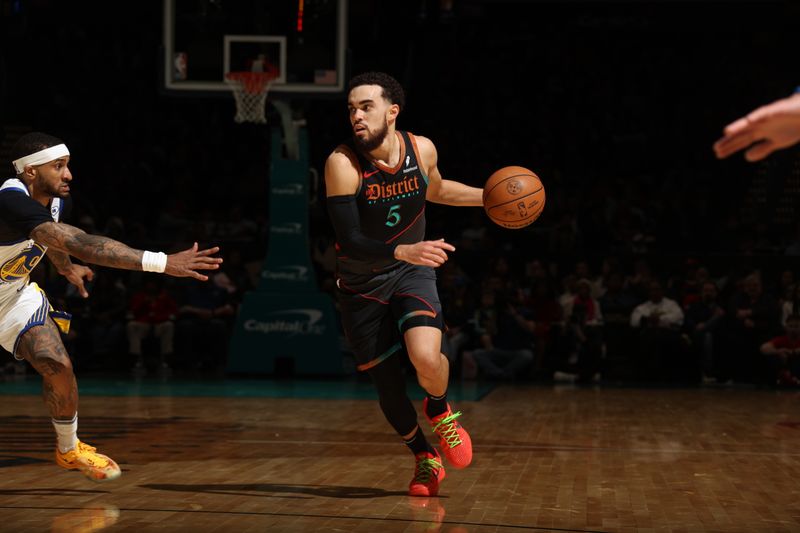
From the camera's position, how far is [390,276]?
5.81 m

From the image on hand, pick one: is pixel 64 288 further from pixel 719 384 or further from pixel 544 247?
pixel 719 384

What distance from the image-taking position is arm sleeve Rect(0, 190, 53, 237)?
17.9 ft

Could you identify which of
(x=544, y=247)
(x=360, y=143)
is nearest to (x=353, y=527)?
(x=360, y=143)

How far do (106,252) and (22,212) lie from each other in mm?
576

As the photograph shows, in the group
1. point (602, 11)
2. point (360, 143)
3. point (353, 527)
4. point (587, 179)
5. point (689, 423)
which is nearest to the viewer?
point (353, 527)

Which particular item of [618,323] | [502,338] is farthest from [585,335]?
[502,338]

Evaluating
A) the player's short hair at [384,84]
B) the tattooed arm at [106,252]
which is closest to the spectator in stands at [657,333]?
the player's short hair at [384,84]

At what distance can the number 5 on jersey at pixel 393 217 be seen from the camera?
18.9 feet

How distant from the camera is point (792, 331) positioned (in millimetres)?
12812

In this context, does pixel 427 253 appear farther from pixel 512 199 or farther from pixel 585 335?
pixel 585 335

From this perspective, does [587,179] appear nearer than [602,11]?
Yes

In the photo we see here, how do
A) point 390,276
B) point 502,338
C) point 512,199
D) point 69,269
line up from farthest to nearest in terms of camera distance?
point 502,338 < point 69,269 < point 512,199 < point 390,276

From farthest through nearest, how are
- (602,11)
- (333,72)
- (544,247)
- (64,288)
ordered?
(602,11) → (544,247) → (64,288) → (333,72)

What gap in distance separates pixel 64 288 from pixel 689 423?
868cm
